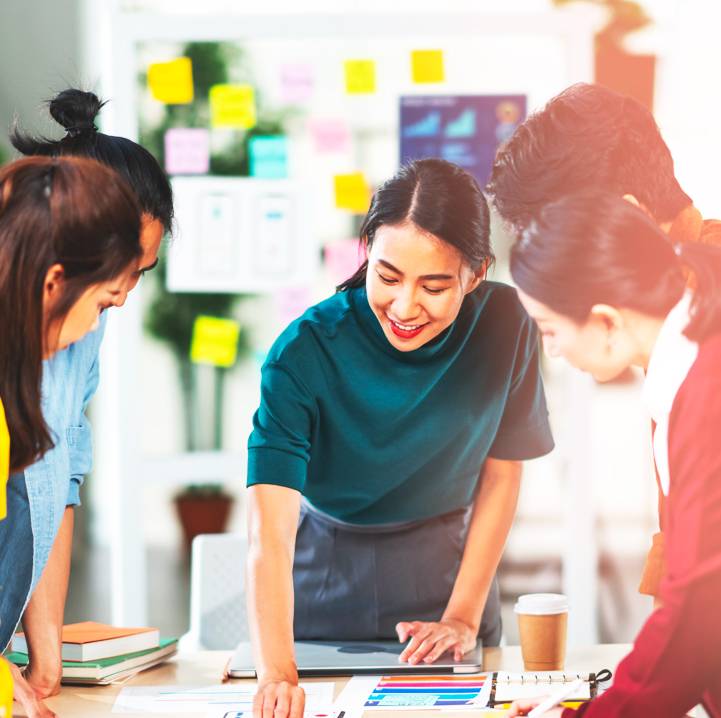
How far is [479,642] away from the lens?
1679mm

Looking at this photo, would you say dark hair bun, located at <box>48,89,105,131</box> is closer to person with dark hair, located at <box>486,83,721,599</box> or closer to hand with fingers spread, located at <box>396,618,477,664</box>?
person with dark hair, located at <box>486,83,721,599</box>

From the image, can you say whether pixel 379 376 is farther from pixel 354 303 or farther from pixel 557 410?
pixel 557 410

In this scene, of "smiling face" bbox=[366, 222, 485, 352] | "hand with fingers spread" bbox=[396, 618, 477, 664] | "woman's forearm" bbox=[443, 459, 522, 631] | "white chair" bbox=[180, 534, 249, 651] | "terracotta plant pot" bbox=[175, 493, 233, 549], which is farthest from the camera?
"terracotta plant pot" bbox=[175, 493, 233, 549]

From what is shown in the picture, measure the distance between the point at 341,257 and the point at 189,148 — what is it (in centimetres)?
50

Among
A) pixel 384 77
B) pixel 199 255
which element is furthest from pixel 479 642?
pixel 384 77

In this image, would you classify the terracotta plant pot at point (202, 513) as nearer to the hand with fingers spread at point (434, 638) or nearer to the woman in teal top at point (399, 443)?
the woman in teal top at point (399, 443)

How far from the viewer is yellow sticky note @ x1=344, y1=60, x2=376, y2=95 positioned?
3037 mm

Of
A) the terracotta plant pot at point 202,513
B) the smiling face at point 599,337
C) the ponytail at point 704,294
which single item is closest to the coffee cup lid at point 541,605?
the smiling face at point 599,337

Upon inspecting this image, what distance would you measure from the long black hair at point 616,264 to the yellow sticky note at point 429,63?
1.97 metres

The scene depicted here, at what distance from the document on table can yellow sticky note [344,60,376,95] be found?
192cm

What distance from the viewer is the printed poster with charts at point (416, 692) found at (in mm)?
1401

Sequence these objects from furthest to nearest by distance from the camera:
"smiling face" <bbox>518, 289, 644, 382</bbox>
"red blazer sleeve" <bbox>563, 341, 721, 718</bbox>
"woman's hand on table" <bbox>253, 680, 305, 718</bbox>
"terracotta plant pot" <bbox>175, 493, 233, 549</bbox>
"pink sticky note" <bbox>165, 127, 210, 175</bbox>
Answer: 1. "terracotta plant pot" <bbox>175, 493, 233, 549</bbox>
2. "pink sticky note" <bbox>165, 127, 210, 175</bbox>
3. "woman's hand on table" <bbox>253, 680, 305, 718</bbox>
4. "smiling face" <bbox>518, 289, 644, 382</bbox>
5. "red blazer sleeve" <bbox>563, 341, 721, 718</bbox>

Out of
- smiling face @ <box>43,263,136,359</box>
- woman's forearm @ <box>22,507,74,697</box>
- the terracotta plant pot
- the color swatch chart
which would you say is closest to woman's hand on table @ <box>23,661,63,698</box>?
woman's forearm @ <box>22,507,74,697</box>

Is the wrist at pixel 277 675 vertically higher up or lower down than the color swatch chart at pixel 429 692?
higher up
